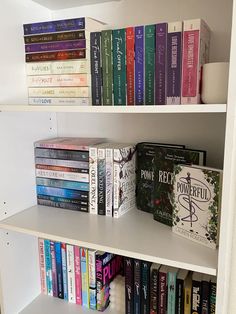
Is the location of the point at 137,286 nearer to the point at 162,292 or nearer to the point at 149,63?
the point at 162,292

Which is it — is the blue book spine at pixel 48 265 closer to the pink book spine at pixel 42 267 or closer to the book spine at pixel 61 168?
the pink book spine at pixel 42 267

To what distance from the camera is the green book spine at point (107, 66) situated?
77 centimetres

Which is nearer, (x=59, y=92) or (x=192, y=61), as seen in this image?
(x=192, y=61)

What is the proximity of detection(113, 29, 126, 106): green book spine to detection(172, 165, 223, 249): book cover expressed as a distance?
241mm

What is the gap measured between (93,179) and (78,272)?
1.10ft

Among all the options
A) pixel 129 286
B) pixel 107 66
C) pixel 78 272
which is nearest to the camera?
pixel 107 66

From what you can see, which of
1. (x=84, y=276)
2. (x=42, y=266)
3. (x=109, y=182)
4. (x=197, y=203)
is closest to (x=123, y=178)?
(x=109, y=182)

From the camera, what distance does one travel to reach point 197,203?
2.37 feet

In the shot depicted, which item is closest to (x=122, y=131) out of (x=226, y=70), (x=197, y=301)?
(x=226, y=70)

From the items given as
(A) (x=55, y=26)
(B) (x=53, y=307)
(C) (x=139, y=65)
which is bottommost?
(B) (x=53, y=307)

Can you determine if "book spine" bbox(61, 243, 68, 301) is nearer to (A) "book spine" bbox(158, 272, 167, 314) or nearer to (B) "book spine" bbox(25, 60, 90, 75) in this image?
(A) "book spine" bbox(158, 272, 167, 314)

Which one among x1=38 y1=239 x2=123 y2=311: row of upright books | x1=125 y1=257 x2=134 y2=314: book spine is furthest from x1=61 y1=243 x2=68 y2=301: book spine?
x1=125 y1=257 x2=134 y2=314: book spine

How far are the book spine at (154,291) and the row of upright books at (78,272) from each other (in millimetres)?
180

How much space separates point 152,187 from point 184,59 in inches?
15.3
